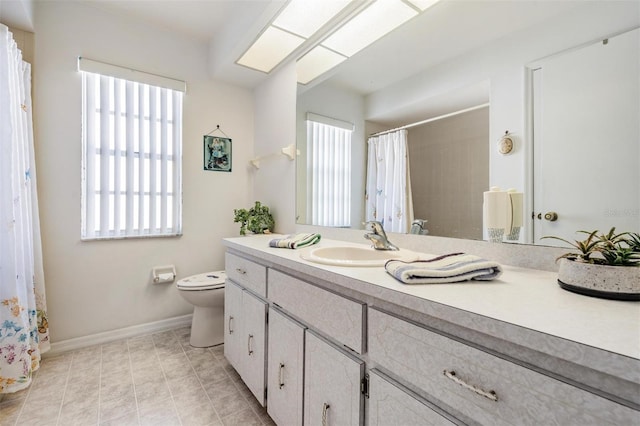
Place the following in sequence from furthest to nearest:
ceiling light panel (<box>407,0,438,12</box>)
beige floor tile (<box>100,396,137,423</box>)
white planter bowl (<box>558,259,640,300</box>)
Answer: beige floor tile (<box>100,396,137,423</box>) < ceiling light panel (<box>407,0,438,12</box>) < white planter bowl (<box>558,259,640,300</box>)

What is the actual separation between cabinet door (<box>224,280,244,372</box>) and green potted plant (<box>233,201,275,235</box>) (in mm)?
634

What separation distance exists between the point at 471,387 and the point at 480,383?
0.02m

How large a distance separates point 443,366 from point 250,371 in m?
1.16

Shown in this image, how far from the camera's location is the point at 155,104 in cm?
231

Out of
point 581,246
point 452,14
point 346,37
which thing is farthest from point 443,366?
point 346,37

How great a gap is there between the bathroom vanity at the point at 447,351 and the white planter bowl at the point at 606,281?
0.02 metres

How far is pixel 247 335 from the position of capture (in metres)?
1.49

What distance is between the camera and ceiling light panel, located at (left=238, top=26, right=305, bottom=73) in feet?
6.24

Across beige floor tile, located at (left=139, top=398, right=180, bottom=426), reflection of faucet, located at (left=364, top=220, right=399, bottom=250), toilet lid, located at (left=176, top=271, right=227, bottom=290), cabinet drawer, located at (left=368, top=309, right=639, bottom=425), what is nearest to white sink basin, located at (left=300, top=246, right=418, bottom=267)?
reflection of faucet, located at (left=364, top=220, right=399, bottom=250)

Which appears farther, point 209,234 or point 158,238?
point 209,234

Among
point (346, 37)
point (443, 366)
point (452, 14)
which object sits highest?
point (346, 37)

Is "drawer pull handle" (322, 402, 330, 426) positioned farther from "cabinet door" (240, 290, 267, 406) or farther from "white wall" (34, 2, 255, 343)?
"white wall" (34, 2, 255, 343)

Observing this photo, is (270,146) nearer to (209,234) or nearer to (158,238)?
(209,234)

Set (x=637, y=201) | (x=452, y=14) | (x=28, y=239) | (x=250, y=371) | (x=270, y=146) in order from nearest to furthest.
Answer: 1. (x=637, y=201)
2. (x=452, y=14)
3. (x=250, y=371)
4. (x=28, y=239)
5. (x=270, y=146)
